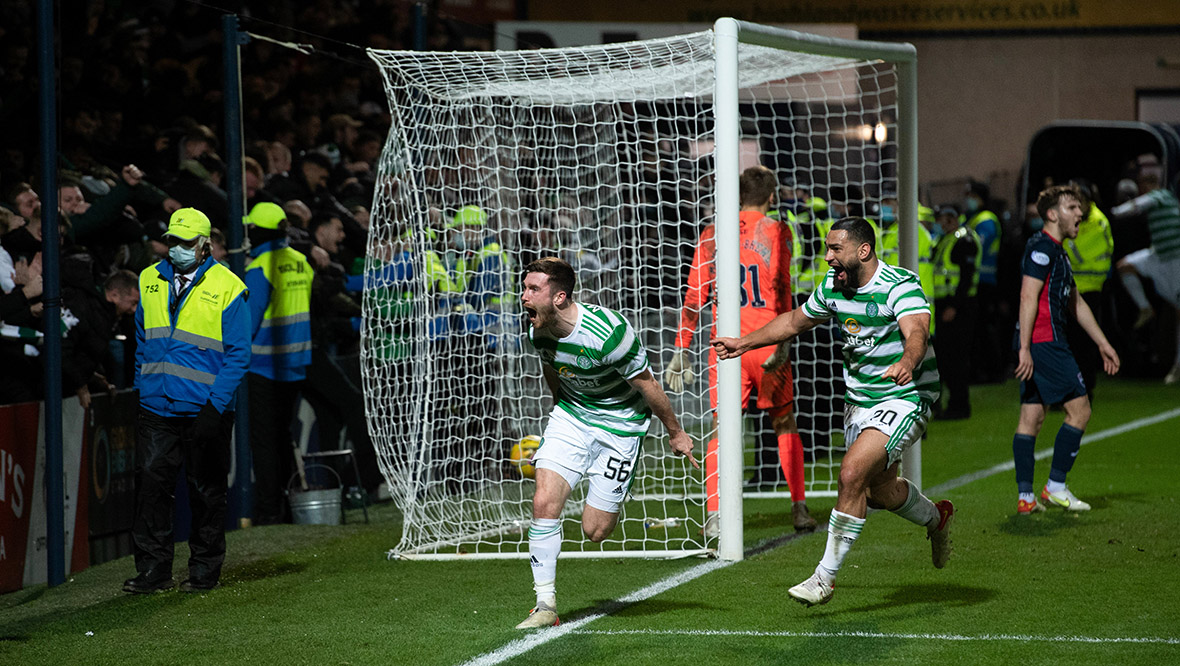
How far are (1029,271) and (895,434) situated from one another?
2866 millimetres

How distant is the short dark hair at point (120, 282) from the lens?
28.6ft

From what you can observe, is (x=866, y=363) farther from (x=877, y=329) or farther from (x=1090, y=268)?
(x=1090, y=268)

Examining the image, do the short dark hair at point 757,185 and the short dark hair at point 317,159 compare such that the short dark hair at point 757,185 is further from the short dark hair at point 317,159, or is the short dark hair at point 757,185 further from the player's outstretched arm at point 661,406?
the short dark hair at point 317,159

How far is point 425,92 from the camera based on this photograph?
28.7ft

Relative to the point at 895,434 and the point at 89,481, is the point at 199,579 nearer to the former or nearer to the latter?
the point at 89,481

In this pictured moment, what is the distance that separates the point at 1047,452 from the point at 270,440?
6.30m

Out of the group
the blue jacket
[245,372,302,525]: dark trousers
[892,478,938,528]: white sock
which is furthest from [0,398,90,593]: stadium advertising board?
[892,478,938,528]: white sock

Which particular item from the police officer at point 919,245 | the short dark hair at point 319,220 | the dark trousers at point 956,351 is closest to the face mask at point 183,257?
the short dark hair at point 319,220

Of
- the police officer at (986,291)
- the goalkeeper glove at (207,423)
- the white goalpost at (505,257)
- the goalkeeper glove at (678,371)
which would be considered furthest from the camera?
the police officer at (986,291)

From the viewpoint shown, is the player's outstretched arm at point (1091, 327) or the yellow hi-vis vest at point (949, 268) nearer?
the player's outstretched arm at point (1091, 327)

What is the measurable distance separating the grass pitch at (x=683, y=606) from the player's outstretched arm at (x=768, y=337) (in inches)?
45.7

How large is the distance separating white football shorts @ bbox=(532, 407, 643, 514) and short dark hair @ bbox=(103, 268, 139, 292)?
3751 mm

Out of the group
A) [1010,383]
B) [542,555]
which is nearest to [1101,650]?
[542,555]

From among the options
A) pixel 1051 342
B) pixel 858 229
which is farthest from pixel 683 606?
pixel 1051 342
